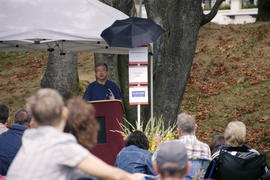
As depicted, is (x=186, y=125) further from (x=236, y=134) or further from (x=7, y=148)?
(x=7, y=148)

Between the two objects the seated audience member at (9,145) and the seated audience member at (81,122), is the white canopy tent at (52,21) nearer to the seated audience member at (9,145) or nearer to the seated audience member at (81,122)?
the seated audience member at (9,145)

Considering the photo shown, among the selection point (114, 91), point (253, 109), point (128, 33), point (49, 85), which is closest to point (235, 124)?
point (128, 33)

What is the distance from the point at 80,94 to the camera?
1311 cm

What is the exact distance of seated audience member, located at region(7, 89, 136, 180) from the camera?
2613 mm

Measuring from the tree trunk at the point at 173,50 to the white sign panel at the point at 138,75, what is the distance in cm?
130

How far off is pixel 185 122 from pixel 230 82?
9216 millimetres

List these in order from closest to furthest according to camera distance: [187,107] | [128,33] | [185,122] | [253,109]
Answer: [185,122]
[128,33]
[253,109]
[187,107]

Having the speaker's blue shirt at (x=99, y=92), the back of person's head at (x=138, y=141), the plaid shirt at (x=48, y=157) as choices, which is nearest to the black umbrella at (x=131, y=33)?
the speaker's blue shirt at (x=99, y=92)

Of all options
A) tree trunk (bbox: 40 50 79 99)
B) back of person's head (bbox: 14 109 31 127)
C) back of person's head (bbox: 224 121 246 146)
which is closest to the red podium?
back of person's head (bbox: 14 109 31 127)

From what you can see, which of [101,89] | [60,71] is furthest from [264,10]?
[101,89]

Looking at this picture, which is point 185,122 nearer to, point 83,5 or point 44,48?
point 83,5

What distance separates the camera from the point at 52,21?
6637 millimetres

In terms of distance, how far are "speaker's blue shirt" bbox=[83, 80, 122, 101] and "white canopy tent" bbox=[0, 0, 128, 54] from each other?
0.73 meters

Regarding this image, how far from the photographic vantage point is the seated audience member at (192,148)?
4.65 metres
